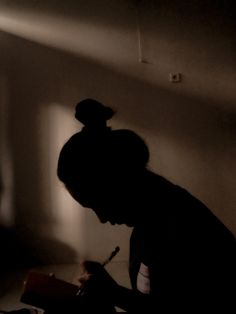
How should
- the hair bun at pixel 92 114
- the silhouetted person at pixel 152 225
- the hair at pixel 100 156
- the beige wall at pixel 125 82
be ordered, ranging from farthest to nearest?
the beige wall at pixel 125 82 < the hair bun at pixel 92 114 < the hair at pixel 100 156 < the silhouetted person at pixel 152 225

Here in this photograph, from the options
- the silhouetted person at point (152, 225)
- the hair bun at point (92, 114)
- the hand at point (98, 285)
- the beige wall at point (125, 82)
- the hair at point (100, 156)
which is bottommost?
the hand at point (98, 285)

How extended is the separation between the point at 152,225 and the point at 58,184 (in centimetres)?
181

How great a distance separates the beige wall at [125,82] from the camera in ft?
8.29

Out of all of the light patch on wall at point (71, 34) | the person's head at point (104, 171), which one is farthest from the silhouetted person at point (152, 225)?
the light patch on wall at point (71, 34)

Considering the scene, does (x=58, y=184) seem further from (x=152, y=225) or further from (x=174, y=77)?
(x=152, y=225)

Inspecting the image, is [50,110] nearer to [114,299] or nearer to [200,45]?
[200,45]

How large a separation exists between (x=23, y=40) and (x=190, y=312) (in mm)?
2382

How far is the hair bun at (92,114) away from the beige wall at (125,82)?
1.43 metres

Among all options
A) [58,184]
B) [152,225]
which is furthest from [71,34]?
[152,225]

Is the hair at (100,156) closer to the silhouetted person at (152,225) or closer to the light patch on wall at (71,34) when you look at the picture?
the silhouetted person at (152,225)

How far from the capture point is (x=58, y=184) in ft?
8.39

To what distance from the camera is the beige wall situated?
253cm

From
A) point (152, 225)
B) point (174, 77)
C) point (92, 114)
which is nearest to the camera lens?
point (152, 225)

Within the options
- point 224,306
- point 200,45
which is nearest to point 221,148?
point 200,45
